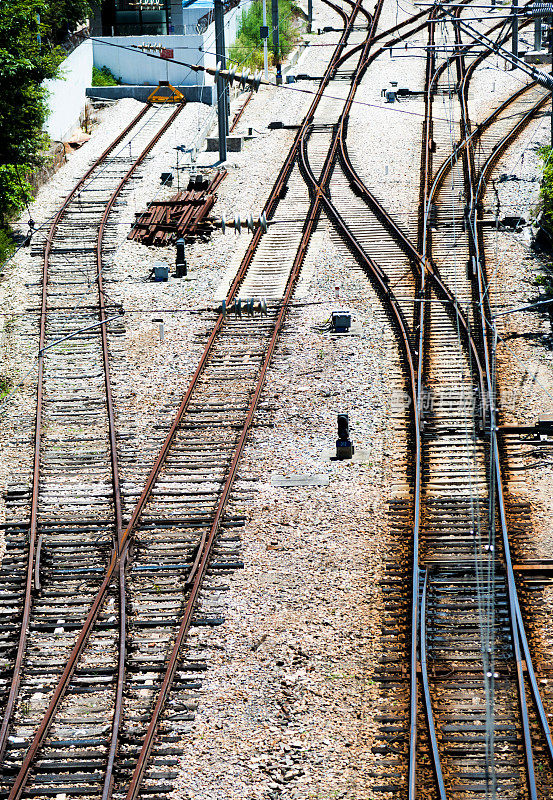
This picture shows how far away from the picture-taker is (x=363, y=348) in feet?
65.7

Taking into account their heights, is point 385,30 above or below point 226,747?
above

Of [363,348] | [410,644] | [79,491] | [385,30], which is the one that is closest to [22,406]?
[79,491]

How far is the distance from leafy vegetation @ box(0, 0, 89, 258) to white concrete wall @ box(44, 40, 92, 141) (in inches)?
188

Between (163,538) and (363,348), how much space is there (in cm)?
704

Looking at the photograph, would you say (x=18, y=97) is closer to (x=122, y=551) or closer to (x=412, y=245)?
(x=412, y=245)

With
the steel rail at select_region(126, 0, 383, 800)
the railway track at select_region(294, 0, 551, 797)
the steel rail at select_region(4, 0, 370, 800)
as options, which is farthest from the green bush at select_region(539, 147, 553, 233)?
the steel rail at select_region(4, 0, 370, 800)

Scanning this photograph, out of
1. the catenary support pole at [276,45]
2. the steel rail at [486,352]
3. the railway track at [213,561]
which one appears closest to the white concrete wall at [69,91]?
the catenary support pole at [276,45]

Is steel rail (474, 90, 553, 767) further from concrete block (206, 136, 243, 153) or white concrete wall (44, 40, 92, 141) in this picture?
white concrete wall (44, 40, 92, 141)

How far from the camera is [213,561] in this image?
13.7 meters

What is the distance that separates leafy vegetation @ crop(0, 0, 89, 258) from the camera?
89.2ft

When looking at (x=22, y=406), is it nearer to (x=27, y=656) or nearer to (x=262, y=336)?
(x=262, y=336)

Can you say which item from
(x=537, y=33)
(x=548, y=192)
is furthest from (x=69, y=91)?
(x=548, y=192)

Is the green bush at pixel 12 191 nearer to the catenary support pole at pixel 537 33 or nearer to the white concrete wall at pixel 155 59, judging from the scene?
the white concrete wall at pixel 155 59

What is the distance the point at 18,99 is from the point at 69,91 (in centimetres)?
949
